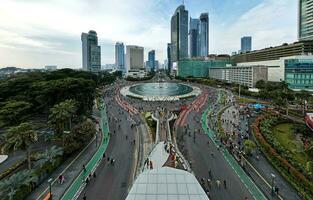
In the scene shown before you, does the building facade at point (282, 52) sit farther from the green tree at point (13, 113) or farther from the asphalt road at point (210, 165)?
the green tree at point (13, 113)

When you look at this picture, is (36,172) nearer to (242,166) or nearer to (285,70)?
(242,166)

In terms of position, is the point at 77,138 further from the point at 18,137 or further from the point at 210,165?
the point at 210,165

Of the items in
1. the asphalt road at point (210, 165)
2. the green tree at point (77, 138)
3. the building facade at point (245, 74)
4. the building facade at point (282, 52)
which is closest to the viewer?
the asphalt road at point (210, 165)

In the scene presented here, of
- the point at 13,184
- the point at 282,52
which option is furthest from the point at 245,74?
the point at 13,184

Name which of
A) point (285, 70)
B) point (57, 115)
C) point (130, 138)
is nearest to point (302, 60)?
point (285, 70)

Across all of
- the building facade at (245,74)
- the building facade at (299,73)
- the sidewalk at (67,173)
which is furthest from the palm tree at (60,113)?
the building facade at (245,74)

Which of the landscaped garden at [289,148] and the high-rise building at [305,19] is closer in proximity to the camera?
the landscaped garden at [289,148]

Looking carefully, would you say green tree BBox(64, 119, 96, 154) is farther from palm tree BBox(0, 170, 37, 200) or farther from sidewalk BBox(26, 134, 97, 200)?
palm tree BBox(0, 170, 37, 200)
